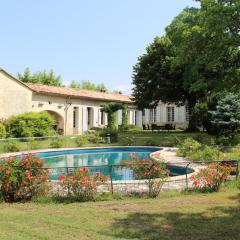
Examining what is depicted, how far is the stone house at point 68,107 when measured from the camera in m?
29.7

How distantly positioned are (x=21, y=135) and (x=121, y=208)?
799 inches

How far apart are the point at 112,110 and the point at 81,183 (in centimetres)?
2701

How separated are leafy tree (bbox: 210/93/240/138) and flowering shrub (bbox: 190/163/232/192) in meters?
13.7

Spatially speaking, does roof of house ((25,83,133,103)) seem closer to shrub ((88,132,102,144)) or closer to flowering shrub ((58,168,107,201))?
shrub ((88,132,102,144))

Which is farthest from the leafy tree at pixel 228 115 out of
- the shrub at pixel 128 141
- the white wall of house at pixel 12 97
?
the white wall of house at pixel 12 97

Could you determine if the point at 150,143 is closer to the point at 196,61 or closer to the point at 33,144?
the point at 33,144

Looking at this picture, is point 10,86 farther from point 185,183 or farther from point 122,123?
point 185,183

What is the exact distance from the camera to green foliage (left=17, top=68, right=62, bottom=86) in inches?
2355

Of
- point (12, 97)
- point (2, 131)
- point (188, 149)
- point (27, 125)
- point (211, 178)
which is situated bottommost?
point (211, 178)

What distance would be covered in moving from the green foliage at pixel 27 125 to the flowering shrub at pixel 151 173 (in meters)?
18.3

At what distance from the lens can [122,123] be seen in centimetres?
3881

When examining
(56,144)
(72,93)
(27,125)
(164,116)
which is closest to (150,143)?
(56,144)

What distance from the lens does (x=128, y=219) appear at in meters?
6.65

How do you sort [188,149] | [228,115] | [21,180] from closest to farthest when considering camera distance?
[21,180] < [188,149] < [228,115]
